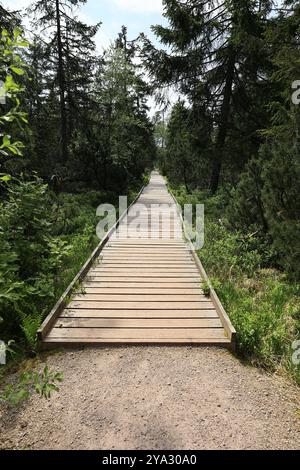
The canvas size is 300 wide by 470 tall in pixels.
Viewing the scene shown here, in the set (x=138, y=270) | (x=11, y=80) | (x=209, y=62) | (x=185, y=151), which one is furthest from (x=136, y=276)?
(x=185, y=151)

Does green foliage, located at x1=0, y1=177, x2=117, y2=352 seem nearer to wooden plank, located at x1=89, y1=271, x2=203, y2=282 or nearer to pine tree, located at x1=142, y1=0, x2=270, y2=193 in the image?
wooden plank, located at x1=89, y1=271, x2=203, y2=282

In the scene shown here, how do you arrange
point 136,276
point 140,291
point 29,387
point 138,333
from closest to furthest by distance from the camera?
point 29,387 → point 138,333 → point 140,291 → point 136,276

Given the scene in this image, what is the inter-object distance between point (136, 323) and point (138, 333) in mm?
229

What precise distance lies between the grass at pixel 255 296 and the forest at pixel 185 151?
21mm

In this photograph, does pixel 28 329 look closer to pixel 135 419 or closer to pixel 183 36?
pixel 135 419

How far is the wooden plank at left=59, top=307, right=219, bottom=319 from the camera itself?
13.2 feet

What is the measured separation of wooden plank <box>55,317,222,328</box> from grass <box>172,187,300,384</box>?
0.37 meters

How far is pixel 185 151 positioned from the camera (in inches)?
680

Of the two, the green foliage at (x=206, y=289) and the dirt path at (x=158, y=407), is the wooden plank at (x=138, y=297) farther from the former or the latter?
the dirt path at (x=158, y=407)

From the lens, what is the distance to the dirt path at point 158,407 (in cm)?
224

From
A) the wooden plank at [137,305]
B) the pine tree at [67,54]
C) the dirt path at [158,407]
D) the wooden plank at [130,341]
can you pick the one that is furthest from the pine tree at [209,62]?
the dirt path at [158,407]

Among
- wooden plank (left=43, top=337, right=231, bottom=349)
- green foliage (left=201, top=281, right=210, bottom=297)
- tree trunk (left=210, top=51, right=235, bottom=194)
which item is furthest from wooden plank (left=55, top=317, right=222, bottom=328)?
tree trunk (left=210, top=51, right=235, bottom=194)

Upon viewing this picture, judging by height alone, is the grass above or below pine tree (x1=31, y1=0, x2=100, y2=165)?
below

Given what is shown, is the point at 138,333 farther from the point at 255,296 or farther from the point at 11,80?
the point at 11,80
